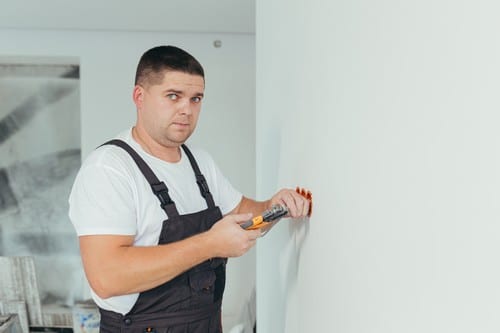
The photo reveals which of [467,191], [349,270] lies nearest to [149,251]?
[349,270]

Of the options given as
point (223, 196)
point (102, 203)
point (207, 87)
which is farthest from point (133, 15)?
point (102, 203)

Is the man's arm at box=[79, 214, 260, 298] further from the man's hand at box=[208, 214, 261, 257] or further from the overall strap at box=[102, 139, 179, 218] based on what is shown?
the overall strap at box=[102, 139, 179, 218]

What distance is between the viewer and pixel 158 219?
1373 millimetres

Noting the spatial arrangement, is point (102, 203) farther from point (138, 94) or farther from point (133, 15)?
point (133, 15)

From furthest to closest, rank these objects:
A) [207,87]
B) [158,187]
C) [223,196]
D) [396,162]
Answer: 1. [207,87]
2. [223,196]
3. [158,187]
4. [396,162]

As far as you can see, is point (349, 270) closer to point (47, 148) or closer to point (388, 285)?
point (388, 285)

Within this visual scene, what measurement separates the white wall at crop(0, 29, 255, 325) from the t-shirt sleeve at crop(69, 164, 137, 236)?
88.3 inches

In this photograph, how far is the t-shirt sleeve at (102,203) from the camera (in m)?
1.23

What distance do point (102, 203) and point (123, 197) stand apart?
0.21 ft

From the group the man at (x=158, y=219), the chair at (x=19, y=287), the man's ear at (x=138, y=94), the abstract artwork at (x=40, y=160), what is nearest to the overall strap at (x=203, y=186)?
the man at (x=158, y=219)

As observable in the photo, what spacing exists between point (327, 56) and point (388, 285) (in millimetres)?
490

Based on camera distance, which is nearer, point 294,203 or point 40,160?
point 294,203

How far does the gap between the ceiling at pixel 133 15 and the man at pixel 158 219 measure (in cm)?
152

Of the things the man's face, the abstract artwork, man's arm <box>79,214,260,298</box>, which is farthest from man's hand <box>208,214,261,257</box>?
the abstract artwork
